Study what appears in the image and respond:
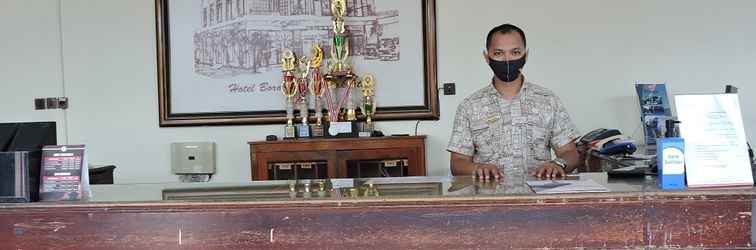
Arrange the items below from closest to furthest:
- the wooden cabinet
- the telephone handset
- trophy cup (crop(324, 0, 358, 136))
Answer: the telephone handset < the wooden cabinet < trophy cup (crop(324, 0, 358, 136))

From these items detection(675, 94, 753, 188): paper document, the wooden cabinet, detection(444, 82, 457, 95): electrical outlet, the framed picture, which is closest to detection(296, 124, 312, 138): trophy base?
the wooden cabinet

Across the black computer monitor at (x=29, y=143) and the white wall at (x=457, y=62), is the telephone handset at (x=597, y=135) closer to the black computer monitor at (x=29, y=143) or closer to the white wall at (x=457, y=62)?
the white wall at (x=457, y=62)

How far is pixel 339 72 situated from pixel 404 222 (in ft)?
8.19

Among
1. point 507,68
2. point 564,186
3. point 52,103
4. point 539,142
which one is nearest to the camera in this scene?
point 564,186

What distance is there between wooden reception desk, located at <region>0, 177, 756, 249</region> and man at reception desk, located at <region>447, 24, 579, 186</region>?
792 millimetres

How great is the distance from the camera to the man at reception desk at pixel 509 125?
2520 mm

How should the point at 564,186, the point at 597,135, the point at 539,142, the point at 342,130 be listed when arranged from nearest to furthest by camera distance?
the point at 564,186, the point at 539,142, the point at 597,135, the point at 342,130

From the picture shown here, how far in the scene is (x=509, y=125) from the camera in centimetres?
258

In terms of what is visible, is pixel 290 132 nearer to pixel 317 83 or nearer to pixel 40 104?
pixel 317 83

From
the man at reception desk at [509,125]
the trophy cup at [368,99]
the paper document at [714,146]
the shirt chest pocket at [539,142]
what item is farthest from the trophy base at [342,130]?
the paper document at [714,146]

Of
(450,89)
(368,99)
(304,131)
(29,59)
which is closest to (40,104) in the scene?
(29,59)

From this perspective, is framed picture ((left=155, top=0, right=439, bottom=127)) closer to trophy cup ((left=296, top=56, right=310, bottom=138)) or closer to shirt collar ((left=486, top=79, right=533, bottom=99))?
trophy cup ((left=296, top=56, right=310, bottom=138))

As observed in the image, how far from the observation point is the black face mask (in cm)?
246

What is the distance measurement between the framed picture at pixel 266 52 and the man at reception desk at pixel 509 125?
1.58 meters
